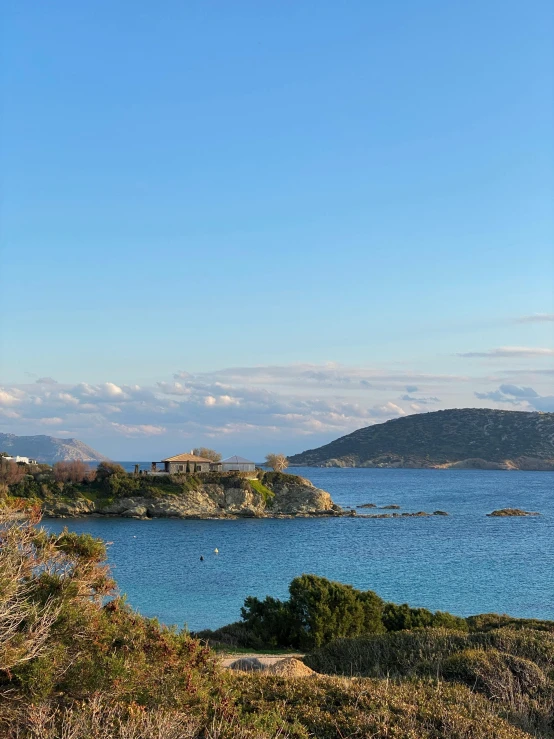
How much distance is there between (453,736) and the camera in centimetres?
746

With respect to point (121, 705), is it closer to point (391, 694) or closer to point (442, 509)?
point (391, 694)

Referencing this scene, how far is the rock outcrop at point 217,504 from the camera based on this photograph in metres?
72.0

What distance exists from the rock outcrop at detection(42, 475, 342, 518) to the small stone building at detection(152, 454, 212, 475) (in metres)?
6.18

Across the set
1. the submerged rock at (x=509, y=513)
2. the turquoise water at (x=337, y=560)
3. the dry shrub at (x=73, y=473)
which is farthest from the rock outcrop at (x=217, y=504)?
the submerged rock at (x=509, y=513)

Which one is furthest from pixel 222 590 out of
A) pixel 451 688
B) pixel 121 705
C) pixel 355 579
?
pixel 121 705

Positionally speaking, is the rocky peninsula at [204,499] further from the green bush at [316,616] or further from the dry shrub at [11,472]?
the green bush at [316,616]

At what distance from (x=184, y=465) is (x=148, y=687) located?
7709cm

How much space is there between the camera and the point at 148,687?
733cm

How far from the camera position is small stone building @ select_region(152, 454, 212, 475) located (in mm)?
82625

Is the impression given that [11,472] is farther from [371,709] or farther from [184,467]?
[371,709]

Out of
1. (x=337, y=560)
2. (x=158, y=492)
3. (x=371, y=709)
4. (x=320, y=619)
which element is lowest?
(x=337, y=560)

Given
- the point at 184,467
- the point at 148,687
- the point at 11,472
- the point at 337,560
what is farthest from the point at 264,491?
the point at 148,687

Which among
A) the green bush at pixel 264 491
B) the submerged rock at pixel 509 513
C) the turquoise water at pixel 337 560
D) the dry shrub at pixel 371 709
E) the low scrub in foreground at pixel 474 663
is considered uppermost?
the dry shrub at pixel 371 709

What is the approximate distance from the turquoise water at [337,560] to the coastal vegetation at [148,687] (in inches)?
728
